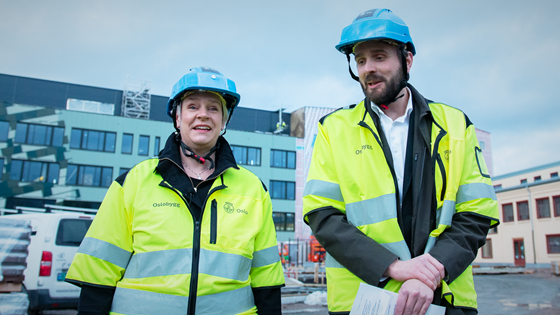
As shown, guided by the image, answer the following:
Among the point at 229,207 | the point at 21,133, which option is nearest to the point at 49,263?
the point at 229,207

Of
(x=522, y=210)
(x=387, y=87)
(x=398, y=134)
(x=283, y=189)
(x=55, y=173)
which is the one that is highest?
(x=283, y=189)

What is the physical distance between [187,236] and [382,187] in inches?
47.7

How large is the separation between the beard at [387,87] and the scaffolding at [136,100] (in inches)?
1609

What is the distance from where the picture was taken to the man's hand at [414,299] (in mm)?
1955

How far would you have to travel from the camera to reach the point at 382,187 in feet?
7.50

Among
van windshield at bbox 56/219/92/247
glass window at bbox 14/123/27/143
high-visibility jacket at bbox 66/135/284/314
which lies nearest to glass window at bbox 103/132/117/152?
glass window at bbox 14/123/27/143

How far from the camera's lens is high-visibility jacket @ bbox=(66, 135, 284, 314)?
239 cm

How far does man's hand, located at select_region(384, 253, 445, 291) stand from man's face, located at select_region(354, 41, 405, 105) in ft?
3.31

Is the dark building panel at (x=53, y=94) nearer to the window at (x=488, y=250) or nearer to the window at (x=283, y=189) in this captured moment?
the window at (x=283, y=189)

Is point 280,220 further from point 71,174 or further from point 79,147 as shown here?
point 79,147

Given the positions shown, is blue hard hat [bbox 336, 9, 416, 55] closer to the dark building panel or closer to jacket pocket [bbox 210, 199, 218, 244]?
jacket pocket [bbox 210, 199, 218, 244]

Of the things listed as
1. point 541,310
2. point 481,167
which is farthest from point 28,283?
point 541,310

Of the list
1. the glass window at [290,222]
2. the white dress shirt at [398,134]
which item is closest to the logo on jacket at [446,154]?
the white dress shirt at [398,134]

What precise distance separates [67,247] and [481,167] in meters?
7.56
